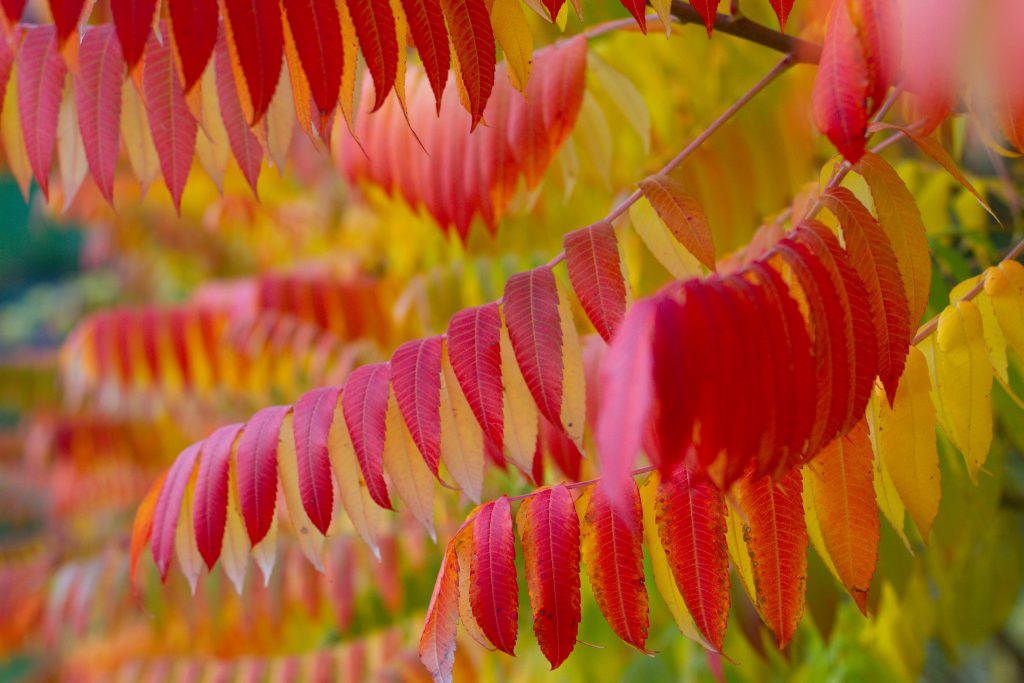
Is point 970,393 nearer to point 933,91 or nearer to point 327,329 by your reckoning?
point 933,91

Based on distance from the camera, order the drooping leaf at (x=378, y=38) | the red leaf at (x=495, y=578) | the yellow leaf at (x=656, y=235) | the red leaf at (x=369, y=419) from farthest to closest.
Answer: the yellow leaf at (x=656, y=235)
the red leaf at (x=369, y=419)
the red leaf at (x=495, y=578)
the drooping leaf at (x=378, y=38)

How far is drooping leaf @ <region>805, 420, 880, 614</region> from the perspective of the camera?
1.00m

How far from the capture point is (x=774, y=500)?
40.0 inches

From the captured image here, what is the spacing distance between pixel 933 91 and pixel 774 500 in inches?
17.8

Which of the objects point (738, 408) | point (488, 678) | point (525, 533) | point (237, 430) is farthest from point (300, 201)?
point (738, 408)

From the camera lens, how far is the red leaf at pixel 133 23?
87 cm

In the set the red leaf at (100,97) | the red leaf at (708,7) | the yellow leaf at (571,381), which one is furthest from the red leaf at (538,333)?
the red leaf at (100,97)

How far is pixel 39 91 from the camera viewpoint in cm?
125

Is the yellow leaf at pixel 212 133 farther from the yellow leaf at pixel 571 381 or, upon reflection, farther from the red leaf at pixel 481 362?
the yellow leaf at pixel 571 381

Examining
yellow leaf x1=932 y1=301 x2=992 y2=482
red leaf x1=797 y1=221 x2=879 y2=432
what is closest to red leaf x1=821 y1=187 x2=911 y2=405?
red leaf x1=797 y1=221 x2=879 y2=432

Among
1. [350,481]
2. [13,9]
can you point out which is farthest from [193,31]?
[350,481]

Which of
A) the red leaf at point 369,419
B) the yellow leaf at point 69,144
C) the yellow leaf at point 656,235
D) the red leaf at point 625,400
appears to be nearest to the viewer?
the red leaf at point 625,400

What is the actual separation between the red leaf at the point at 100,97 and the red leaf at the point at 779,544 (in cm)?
90

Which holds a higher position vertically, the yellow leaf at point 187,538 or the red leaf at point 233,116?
the red leaf at point 233,116
